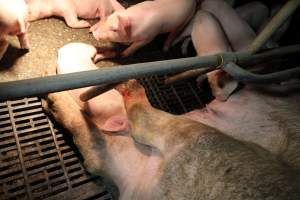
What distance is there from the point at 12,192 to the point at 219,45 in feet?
6.10

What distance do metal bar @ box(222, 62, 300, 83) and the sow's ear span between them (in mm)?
713

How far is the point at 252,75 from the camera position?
2.38 meters

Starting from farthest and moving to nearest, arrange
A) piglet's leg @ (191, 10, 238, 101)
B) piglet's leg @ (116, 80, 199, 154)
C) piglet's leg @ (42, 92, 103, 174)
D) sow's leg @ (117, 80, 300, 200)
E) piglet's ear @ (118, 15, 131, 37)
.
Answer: piglet's ear @ (118, 15, 131, 37) → piglet's leg @ (191, 10, 238, 101) → piglet's leg @ (42, 92, 103, 174) → piglet's leg @ (116, 80, 199, 154) → sow's leg @ (117, 80, 300, 200)

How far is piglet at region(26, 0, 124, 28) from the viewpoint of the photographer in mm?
3117

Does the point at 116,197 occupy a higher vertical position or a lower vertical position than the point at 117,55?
lower

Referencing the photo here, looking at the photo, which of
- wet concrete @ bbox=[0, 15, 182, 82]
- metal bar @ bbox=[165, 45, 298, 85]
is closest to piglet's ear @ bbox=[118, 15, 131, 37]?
wet concrete @ bbox=[0, 15, 182, 82]

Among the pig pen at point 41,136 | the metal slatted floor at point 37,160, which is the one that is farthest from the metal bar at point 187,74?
the metal slatted floor at point 37,160

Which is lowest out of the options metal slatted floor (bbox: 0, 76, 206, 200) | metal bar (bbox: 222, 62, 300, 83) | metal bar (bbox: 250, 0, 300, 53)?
metal slatted floor (bbox: 0, 76, 206, 200)

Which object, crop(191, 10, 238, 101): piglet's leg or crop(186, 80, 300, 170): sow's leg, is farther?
crop(191, 10, 238, 101): piglet's leg

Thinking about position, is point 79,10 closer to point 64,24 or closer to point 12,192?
point 64,24

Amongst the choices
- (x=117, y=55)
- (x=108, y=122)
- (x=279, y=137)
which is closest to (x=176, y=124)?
(x=108, y=122)

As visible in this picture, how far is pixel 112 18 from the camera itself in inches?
124

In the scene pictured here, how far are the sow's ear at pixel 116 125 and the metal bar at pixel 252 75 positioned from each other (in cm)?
71

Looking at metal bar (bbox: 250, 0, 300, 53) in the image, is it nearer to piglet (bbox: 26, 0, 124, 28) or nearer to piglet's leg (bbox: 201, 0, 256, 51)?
piglet's leg (bbox: 201, 0, 256, 51)
